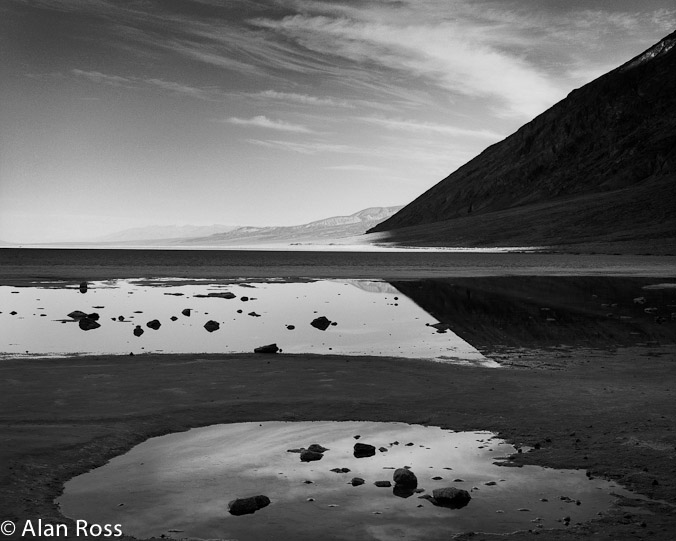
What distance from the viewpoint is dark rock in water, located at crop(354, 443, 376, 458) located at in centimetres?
1005

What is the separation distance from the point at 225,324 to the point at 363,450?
17731 millimetres

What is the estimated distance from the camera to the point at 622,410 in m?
12.4

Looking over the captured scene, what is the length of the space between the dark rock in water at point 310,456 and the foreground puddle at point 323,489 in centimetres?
9

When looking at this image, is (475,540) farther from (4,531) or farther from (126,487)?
(4,531)

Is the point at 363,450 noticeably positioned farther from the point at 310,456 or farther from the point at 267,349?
the point at 267,349

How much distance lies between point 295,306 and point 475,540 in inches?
1103

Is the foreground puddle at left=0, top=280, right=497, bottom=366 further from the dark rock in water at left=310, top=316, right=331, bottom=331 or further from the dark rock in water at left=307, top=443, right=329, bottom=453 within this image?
the dark rock in water at left=307, top=443, right=329, bottom=453

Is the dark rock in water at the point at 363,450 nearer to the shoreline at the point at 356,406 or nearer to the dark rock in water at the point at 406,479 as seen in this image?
the dark rock in water at the point at 406,479

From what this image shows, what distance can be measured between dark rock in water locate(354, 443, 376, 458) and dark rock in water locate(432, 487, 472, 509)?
1.99 metres

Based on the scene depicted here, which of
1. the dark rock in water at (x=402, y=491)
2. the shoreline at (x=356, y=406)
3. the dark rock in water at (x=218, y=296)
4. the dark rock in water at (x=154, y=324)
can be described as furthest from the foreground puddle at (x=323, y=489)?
the dark rock in water at (x=218, y=296)

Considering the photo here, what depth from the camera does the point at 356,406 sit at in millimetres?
13133

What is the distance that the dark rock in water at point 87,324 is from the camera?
25.5 metres

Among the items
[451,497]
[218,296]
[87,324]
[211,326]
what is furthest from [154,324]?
[451,497]

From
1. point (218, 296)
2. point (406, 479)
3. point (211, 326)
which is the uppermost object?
point (218, 296)
